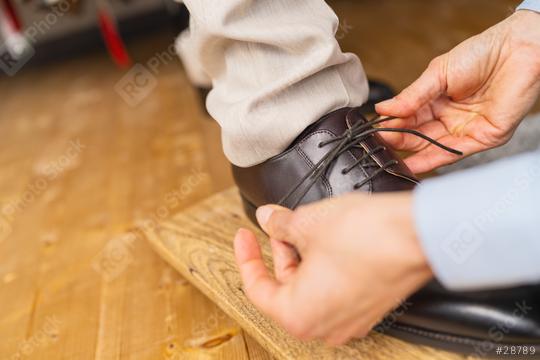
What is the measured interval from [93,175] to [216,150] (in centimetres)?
34

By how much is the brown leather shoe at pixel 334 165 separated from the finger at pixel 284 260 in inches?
4.1

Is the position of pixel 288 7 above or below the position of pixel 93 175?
above

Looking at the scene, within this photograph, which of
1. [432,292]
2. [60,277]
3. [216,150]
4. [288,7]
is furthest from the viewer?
[216,150]

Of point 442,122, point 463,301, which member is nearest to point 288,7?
point 442,122

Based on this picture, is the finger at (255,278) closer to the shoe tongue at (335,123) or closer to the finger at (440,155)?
the shoe tongue at (335,123)

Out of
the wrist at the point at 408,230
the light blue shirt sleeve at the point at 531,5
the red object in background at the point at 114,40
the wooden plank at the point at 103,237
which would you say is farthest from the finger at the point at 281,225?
the red object in background at the point at 114,40

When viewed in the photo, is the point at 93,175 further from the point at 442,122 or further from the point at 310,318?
the point at 310,318

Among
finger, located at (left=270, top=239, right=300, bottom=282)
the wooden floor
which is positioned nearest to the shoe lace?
finger, located at (left=270, top=239, right=300, bottom=282)

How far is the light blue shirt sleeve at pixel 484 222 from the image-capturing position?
0.40m

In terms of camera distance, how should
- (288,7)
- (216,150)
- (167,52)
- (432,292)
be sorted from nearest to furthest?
(432,292)
(288,7)
(216,150)
(167,52)

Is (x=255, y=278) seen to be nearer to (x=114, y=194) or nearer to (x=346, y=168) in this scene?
(x=346, y=168)

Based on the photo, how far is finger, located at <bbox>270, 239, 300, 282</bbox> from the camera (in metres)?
0.52

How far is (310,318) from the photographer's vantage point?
448mm

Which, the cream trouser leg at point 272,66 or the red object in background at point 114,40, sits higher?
the cream trouser leg at point 272,66
